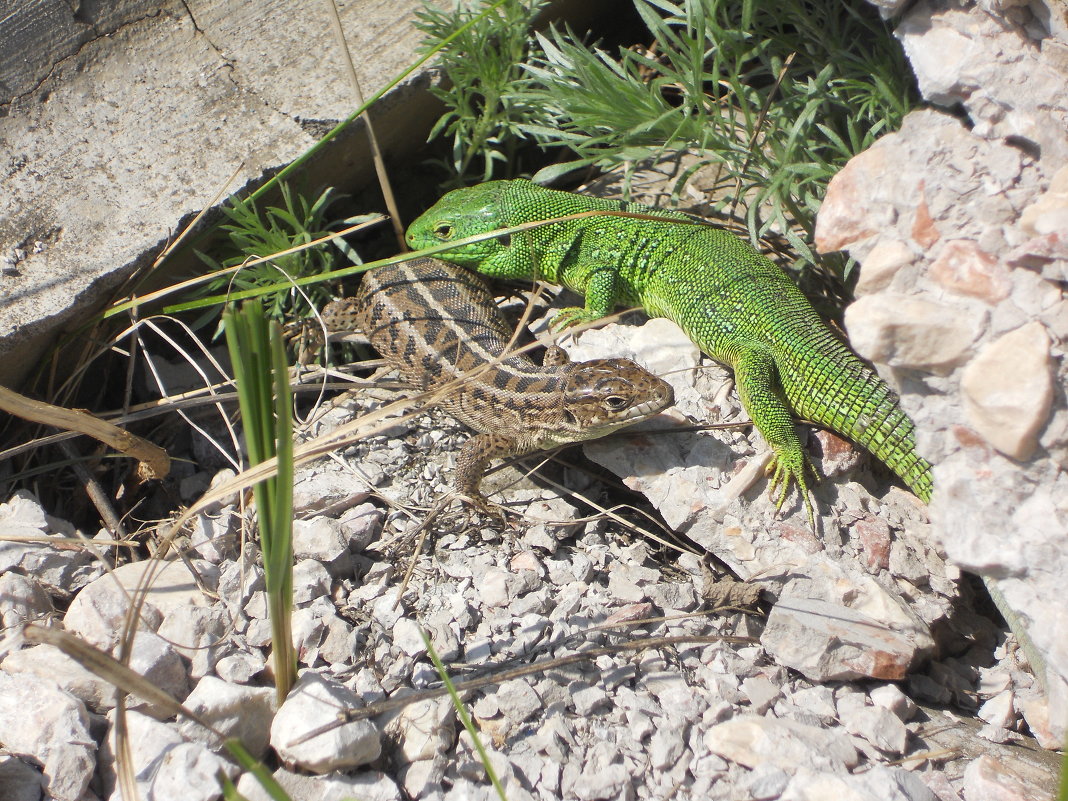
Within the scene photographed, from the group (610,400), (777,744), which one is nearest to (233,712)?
(777,744)

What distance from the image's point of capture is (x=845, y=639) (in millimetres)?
3027

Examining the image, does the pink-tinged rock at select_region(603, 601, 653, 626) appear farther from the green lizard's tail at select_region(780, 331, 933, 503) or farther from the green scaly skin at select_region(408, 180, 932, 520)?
the green lizard's tail at select_region(780, 331, 933, 503)

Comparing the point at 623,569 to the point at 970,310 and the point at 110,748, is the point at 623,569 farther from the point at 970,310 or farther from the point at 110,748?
the point at 110,748

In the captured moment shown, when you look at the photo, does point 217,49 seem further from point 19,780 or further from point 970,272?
point 970,272

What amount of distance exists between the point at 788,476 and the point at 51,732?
270 cm

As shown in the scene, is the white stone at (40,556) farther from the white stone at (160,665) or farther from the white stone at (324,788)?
the white stone at (324,788)

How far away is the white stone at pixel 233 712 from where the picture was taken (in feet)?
8.42

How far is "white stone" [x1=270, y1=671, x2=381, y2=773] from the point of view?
2.49 meters

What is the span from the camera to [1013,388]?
2.33 metres

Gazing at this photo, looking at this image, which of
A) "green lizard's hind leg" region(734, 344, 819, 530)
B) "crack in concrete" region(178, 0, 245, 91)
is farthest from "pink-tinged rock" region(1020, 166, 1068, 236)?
"crack in concrete" region(178, 0, 245, 91)

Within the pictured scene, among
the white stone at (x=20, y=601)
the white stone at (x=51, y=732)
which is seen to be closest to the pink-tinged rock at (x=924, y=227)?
the white stone at (x=51, y=732)

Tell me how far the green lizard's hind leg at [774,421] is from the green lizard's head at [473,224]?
1.51m

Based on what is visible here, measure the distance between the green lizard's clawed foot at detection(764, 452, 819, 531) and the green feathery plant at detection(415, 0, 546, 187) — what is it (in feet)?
6.75

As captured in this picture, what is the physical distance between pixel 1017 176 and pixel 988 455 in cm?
87
